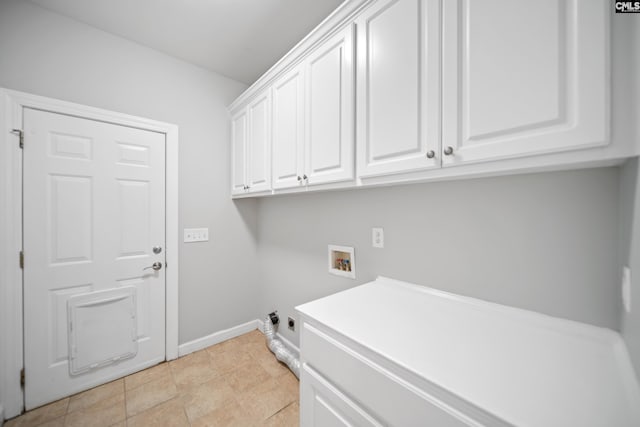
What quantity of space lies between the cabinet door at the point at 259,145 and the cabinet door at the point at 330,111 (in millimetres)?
499

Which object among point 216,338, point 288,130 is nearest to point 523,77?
point 288,130

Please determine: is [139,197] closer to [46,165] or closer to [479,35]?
[46,165]

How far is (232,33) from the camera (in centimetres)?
181

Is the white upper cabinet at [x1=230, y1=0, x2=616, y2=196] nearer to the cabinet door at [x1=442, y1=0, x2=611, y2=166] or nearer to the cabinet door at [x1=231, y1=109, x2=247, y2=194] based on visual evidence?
the cabinet door at [x1=442, y1=0, x2=611, y2=166]

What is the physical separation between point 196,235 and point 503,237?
2.34 meters

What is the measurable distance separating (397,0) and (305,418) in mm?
1871

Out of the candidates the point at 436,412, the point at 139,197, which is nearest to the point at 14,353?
the point at 139,197

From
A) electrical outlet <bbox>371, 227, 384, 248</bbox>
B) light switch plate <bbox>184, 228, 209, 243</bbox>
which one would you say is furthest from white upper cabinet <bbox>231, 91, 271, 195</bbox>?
electrical outlet <bbox>371, 227, 384, 248</bbox>

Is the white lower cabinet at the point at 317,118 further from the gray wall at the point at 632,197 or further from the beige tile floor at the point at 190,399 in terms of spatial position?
the beige tile floor at the point at 190,399

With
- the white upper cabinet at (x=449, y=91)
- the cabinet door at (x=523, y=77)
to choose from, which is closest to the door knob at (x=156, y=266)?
the white upper cabinet at (x=449, y=91)

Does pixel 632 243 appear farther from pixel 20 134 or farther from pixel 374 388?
pixel 20 134

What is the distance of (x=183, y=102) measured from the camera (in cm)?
217

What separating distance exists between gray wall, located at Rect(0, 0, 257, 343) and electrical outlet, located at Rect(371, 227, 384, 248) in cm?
158

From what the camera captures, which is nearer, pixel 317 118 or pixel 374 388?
pixel 374 388
